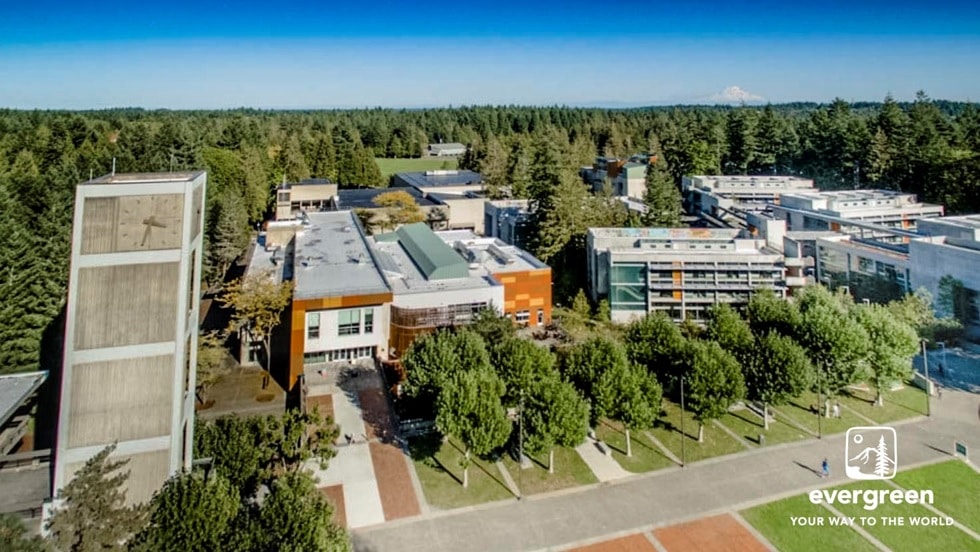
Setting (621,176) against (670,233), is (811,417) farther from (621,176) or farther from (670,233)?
(621,176)

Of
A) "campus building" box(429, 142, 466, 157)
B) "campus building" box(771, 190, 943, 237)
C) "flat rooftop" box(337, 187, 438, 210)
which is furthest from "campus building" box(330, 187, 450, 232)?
"campus building" box(429, 142, 466, 157)

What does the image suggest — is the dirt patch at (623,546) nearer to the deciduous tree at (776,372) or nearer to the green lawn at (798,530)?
the green lawn at (798,530)

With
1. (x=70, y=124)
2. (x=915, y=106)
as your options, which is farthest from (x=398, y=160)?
(x=915, y=106)

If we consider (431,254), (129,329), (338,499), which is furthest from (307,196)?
(129,329)

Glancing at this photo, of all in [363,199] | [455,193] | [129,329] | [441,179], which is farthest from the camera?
[441,179]

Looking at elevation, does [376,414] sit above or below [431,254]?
below

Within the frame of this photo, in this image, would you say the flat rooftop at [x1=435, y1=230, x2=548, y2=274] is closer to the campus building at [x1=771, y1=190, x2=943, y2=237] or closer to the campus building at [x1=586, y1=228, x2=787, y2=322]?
the campus building at [x1=586, y1=228, x2=787, y2=322]

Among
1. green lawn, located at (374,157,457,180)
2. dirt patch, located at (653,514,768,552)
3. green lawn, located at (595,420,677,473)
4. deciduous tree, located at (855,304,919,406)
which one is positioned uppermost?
green lawn, located at (374,157,457,180)
